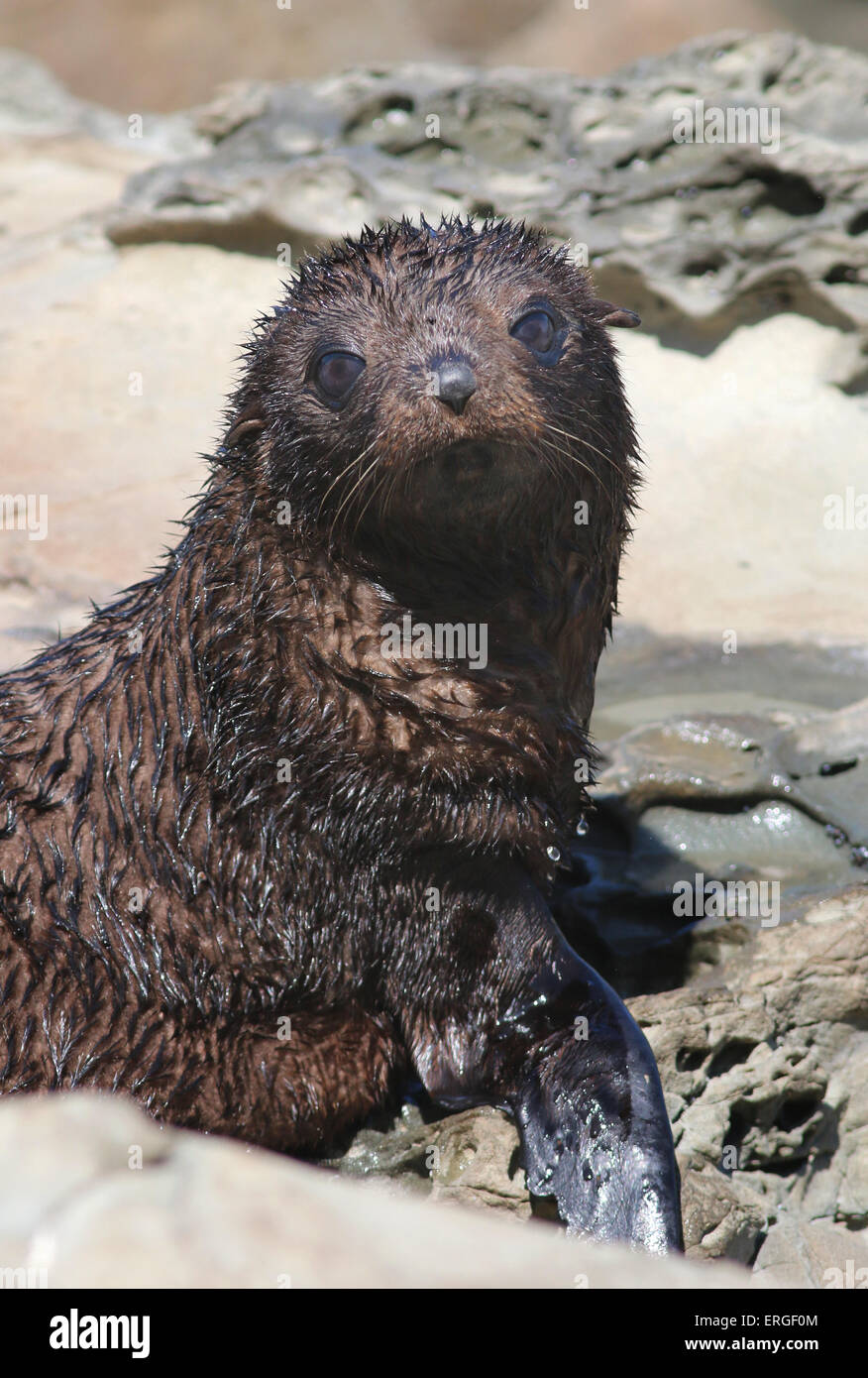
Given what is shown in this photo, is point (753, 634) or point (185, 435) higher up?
point (185, 435)

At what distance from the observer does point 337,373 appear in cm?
394

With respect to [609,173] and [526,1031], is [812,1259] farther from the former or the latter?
[609,173]

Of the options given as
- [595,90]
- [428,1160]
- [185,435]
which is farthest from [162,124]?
[428,1160]

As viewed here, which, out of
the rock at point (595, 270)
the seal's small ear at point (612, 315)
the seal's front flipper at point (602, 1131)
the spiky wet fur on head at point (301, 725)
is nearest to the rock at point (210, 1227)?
the seal's front flipper at point (602, 1131)

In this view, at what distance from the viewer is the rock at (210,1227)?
167 cm

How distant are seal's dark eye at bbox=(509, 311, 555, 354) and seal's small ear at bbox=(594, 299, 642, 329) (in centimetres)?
41

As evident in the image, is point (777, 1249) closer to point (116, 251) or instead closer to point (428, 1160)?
point (428, 1160)

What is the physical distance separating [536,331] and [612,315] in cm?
60

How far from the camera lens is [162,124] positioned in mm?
14484

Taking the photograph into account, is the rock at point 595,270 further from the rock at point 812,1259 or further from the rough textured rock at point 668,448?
the rock at point 812,1259

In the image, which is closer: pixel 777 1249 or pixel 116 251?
pixel 777 1249

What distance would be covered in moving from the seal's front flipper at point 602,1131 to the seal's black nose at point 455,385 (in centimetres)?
174

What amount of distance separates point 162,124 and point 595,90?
5611mm

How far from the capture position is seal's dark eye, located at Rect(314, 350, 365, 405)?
12.8 feet
